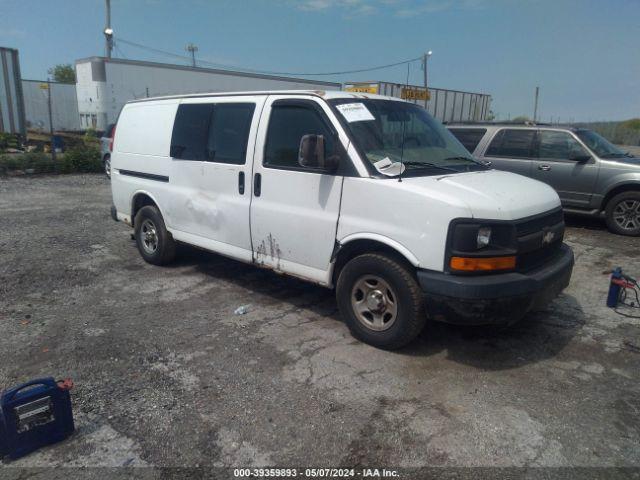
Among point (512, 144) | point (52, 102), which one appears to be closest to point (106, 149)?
point (512, 144)

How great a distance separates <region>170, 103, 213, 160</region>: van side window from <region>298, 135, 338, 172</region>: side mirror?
1.70m

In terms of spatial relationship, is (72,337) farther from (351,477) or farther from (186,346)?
(351,477)

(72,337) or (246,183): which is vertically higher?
(246,183)

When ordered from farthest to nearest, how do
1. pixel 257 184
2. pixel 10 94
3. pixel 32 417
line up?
pixel 10 94, pixel 257 184, pixel 32 417

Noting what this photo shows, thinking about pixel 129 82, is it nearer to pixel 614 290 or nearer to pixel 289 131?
pixel 289 131

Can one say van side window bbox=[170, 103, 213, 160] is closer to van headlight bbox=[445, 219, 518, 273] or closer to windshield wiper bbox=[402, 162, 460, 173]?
windshield wiper bbox=[402, 162, 460, 173]

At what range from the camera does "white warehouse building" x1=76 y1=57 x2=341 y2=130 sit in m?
18.5

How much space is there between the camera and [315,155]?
393 centimetres

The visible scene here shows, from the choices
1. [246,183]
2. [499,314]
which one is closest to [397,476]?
[499,314]

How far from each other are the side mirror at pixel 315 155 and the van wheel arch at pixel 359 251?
26.3 inches

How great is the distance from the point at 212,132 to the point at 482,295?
10.8ft

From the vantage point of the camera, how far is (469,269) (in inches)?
136

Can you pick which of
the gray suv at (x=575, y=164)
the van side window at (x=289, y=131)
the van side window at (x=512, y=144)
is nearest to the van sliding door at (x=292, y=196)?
the van side window at (x=289, y=131)

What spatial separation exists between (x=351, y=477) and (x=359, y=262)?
1742 millimetres
